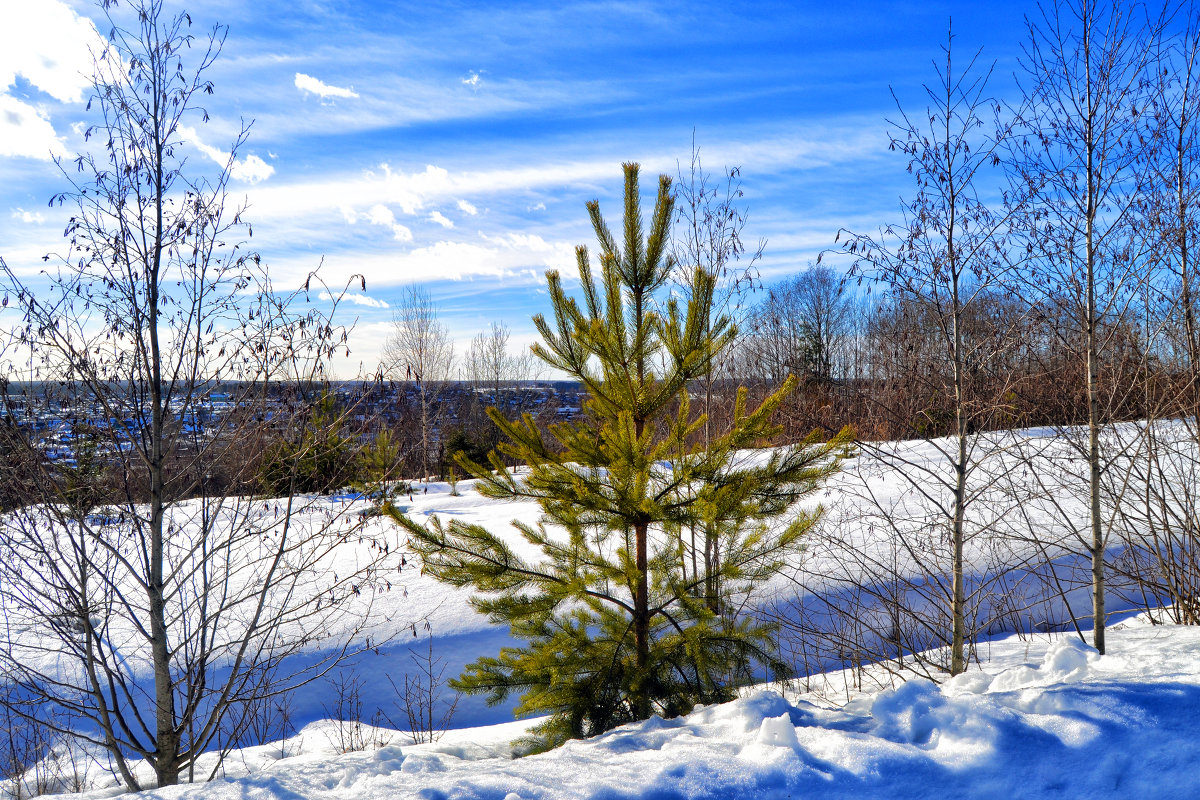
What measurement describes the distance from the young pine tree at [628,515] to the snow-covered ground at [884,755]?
1.86 feet

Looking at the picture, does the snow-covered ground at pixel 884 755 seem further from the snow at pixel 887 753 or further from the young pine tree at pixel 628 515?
the young pine tree at pixel 628 515

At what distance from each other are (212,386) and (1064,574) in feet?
32.6

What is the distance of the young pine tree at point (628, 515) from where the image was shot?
13.3 feet

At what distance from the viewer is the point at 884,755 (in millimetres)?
2637

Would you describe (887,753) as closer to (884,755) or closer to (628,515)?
(884,755)

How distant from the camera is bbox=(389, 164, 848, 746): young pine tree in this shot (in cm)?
405

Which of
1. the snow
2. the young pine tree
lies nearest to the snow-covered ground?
the snow

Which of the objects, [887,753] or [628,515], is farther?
[628,515]

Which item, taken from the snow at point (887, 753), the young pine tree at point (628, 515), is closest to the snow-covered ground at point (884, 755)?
the snow at point (887, 753)

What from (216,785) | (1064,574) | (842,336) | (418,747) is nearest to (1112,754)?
(418,747)

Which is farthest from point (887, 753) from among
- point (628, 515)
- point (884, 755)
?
point (628, 515)

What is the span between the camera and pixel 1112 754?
246 cm

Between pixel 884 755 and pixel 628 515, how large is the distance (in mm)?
1966

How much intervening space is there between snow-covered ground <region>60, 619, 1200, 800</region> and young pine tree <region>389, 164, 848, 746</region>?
1.86 feet
